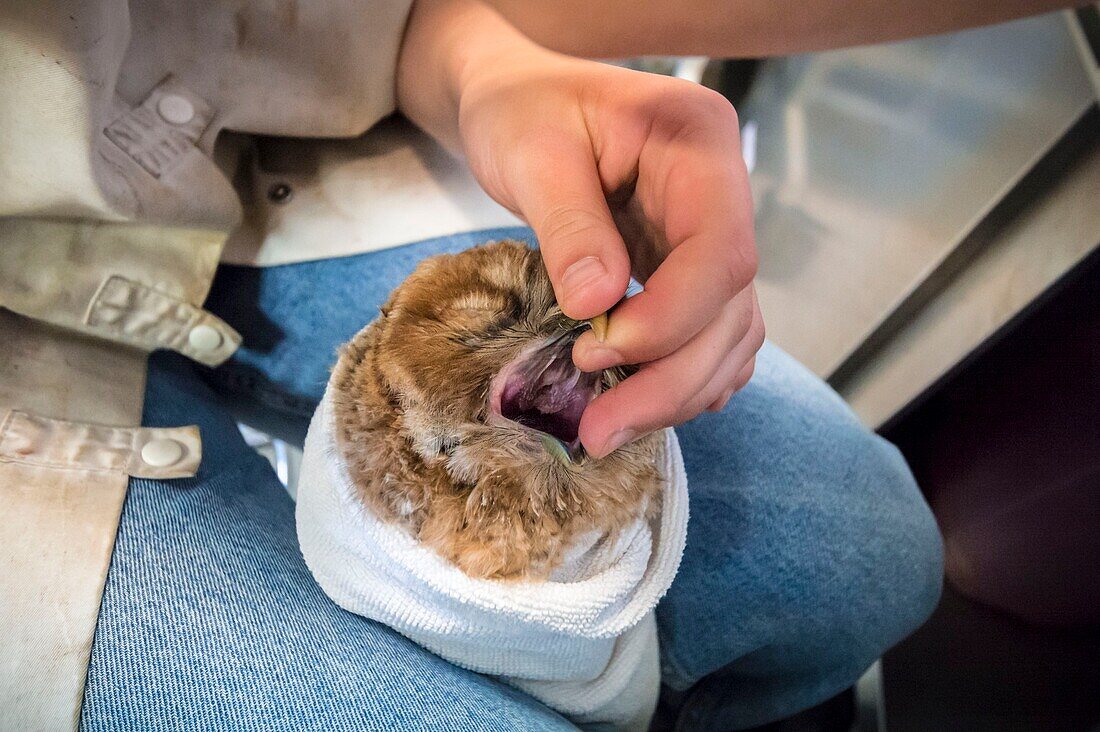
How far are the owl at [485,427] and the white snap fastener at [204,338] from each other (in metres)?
0.25

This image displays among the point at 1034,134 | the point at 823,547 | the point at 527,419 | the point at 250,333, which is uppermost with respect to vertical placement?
the point at 1034,134

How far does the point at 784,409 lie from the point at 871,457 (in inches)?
5.3

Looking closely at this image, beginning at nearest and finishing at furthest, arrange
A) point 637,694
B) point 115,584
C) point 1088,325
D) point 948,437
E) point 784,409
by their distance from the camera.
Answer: point 115,584 → point 637,694 → point 784,409 → point 1088,325 → point 948,437

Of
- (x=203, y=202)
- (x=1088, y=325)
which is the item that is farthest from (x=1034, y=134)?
(x=203, y=202)

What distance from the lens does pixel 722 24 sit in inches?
25.1

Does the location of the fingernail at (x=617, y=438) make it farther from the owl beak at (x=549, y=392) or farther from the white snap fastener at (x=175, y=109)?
the white snap fastener at (x=175, y=109)

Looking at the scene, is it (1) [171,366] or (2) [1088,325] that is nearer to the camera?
(1) [171,366]

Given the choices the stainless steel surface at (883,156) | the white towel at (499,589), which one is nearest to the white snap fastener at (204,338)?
the white towel at (499,589)

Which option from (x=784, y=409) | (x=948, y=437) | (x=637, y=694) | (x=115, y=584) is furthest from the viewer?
(x=948, y=437)

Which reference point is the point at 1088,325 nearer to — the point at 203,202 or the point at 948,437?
the point at 948,437

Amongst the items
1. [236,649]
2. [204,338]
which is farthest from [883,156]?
[236,649]

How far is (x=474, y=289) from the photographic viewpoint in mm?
503

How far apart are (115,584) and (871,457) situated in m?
0.78

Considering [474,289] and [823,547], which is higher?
[474,289]
